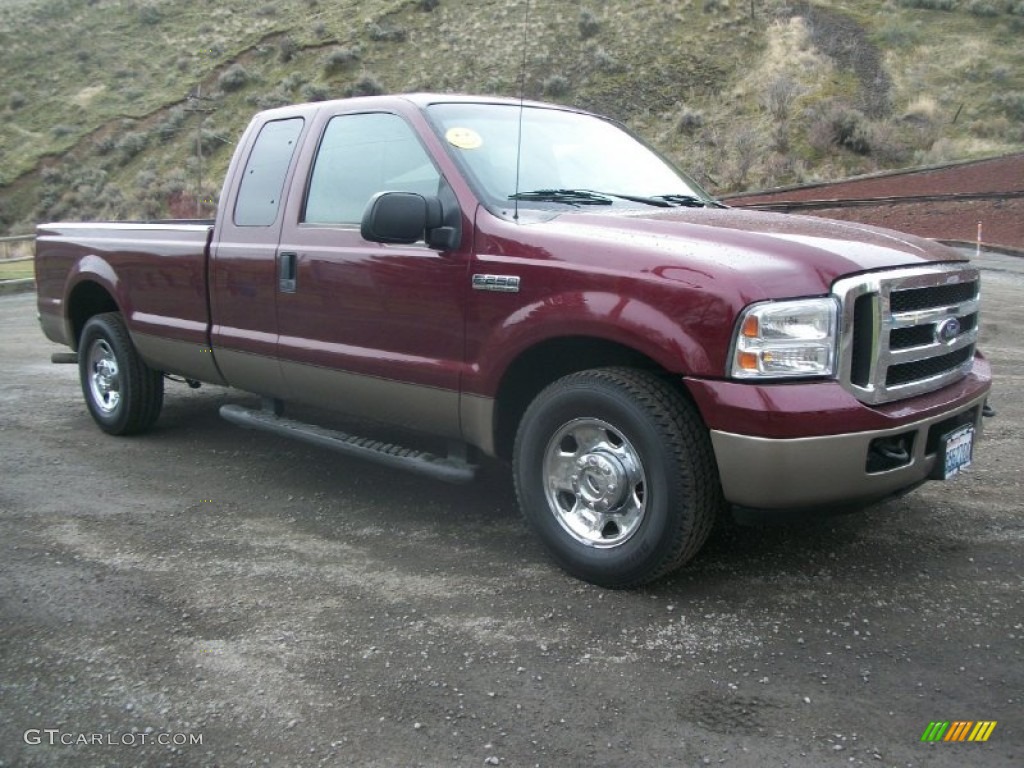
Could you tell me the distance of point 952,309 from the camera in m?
3.79

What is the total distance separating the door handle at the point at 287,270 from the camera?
4.85 m

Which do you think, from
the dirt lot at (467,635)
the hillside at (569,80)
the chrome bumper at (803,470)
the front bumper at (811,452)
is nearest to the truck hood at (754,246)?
the front bumper at (811,452)

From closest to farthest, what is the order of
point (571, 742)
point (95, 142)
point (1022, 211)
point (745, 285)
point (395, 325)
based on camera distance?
point (571, 742)
point (745, 285)
point (395, 325)
point (1022, 211)
point (95, 142)

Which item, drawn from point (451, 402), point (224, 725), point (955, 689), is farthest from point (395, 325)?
point (955, 689)

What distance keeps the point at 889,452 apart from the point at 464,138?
2326mm

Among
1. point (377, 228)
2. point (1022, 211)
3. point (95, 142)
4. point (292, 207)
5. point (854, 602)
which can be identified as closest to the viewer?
point (854, 602)

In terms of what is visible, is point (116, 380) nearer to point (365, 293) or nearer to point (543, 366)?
point (365, 293)

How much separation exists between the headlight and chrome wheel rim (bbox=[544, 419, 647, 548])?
0.61 metres

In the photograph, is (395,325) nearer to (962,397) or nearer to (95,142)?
(962,397)

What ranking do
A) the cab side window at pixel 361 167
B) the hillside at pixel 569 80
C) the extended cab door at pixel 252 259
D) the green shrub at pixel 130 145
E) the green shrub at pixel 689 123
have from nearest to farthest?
1. the cab side window at pixel 361 167
2. the extended cab door at pixel 252 259
3. the hillside at pixel 569 80
4. the green shrub at pixel 689 123
5. the green shrub at pixel 130 145

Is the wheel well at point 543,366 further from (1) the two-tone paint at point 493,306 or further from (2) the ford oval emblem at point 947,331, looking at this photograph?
(2) the ford oval emblem at point 947,331

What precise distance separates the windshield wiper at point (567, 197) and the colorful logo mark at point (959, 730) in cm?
256

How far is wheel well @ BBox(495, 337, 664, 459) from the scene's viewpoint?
12.6 feet

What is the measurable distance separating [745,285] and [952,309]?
1.06m
